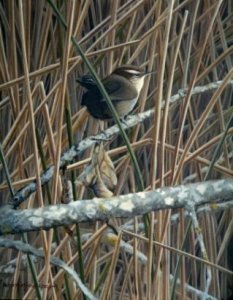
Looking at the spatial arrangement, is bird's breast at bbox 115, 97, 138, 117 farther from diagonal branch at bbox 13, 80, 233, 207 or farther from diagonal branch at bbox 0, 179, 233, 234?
diagonal branch at bbox 0, 179, 233, 234

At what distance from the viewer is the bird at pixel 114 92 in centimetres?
86

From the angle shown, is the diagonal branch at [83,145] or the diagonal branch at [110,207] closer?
the diagonal branch at [110,207]

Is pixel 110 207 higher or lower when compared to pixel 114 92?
lower

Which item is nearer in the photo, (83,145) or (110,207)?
(110,207)

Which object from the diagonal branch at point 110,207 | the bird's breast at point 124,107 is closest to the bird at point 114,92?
the bird's breast at point 124,107

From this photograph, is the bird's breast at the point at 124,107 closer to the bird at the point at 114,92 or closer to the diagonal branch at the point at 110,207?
the bird at the point at 114,92

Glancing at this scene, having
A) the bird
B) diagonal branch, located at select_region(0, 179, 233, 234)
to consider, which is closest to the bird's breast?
the bird

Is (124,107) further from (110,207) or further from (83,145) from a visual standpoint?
(110,207)

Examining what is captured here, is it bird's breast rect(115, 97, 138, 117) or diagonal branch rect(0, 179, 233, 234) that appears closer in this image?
diagonal branch rect(0, 179, 233, 234)

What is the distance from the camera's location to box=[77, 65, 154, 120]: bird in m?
0.86

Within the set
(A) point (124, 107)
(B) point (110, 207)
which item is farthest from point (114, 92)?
(B) point (110, 207)

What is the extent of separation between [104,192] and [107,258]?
0.13m

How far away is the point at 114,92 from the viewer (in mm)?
863

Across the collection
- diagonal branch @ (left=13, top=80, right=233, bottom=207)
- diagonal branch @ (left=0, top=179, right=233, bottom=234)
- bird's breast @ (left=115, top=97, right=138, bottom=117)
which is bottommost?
diagonal branch @ (left=0, top=179, right=233, bottom=234)
